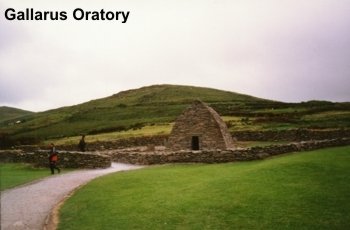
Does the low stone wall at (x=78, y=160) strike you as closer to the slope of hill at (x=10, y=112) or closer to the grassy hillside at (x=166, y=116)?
the grassy hillside at (x=166, y=116)

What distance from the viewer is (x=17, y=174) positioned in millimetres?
25797

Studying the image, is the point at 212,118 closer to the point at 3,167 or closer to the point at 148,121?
the point at 3,167

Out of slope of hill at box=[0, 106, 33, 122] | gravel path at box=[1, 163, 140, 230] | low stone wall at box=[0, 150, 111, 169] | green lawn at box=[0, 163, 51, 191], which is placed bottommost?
gravel path at box=[1, 163, 140, 230]

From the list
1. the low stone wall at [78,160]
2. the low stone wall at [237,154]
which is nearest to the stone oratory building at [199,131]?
the low stone wall at [237,154]

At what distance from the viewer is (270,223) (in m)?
12.3

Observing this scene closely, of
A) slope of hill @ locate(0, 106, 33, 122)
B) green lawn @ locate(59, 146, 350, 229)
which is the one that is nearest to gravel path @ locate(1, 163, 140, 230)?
green lawn @ locate(59, 146, 350, 229)

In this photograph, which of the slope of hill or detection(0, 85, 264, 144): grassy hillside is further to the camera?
the slope of hill

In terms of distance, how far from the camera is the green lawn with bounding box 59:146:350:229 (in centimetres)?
1259

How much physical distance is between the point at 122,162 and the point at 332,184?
20.4 meters

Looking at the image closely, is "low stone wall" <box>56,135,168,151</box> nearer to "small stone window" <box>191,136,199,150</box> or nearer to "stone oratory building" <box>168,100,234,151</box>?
"stone oratory building" <box>168,100,234,151</box>

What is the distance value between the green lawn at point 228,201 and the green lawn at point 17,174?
16.1 feet

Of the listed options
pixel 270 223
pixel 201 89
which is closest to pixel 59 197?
pixel 270 223

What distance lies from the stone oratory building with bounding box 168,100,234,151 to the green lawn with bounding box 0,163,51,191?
11.5 meters

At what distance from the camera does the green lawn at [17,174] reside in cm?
2208
